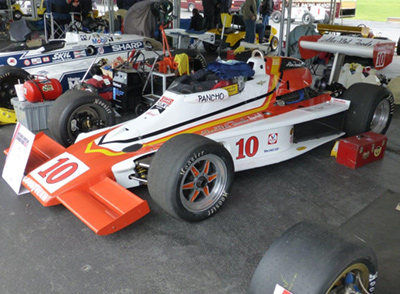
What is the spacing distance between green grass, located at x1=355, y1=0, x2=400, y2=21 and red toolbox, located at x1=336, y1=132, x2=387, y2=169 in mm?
24156

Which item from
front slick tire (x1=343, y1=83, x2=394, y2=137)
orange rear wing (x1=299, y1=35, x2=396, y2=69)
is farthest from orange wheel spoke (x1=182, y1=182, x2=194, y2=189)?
orange rear wing (x1=299, y1=35, x2=396, y2=69)

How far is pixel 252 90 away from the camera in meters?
4.34

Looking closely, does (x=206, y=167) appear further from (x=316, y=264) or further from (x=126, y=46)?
(x=126, y=46)

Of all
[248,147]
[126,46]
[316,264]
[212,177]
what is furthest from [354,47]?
[126,46]

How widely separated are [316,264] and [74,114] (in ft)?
11.2

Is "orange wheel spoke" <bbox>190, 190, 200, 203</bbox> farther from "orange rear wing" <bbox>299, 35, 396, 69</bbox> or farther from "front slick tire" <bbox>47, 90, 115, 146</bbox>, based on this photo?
"orange rear wing" <bbox>299, 35, 396, 69</bbox>

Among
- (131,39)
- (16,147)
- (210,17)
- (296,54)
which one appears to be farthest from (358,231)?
(210,17)

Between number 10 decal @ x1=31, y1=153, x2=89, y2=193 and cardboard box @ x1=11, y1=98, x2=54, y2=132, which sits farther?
cardboard box @ x1=11, y1=98, x2=54, y2=132

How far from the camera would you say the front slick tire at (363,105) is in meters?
4.77

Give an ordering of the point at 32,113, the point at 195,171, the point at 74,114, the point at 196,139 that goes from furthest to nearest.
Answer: the point at 32,113
the point at 74,114
the point at 195,171
the point at 196,139

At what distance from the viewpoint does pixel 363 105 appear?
4785 millimetres

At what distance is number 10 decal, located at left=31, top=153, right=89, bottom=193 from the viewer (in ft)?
10.9

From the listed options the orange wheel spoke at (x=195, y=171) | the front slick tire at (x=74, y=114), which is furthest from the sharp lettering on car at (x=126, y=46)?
the orange wheel spoke at (x=195, y=171)

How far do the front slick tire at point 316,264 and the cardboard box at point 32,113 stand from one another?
4251 millimetres
